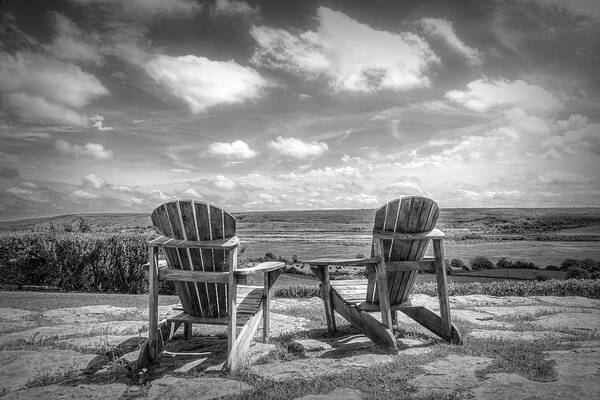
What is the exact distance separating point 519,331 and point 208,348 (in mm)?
3692

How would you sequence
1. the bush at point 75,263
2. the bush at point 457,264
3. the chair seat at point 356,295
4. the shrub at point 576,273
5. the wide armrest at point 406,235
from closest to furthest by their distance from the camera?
1. the wide armrest at point 406,235
2. the chair seat at point 356,295
3. the bush at point 75,263
4. the shrub at point 576,273
5. the bush at point 457,264

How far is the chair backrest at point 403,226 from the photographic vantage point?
387 cm

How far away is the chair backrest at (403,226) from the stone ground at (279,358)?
0.66 m

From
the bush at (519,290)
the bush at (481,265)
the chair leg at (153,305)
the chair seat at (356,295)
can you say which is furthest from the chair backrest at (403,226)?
the bush at (481,265)

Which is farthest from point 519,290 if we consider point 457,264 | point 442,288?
point 457,264

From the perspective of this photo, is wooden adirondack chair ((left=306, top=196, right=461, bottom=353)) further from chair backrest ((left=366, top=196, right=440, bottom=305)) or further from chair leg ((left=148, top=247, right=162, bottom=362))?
chair leg ((left=148, top=247, right=162, bottom=362))

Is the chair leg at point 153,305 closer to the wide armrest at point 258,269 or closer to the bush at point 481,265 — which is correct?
the wide armrest at point 258,269

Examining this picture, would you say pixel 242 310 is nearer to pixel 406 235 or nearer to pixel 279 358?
pixel 279 358

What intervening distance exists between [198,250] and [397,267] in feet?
6.84

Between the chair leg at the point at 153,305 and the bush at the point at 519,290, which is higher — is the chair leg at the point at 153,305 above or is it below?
above

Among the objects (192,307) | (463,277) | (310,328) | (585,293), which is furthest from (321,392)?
(463,277)

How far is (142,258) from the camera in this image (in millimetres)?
9242

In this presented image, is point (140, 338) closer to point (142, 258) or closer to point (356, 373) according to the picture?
point (356, 373)

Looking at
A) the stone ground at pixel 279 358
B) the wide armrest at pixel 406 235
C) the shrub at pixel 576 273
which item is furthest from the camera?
the shrub at pixel 576 273
